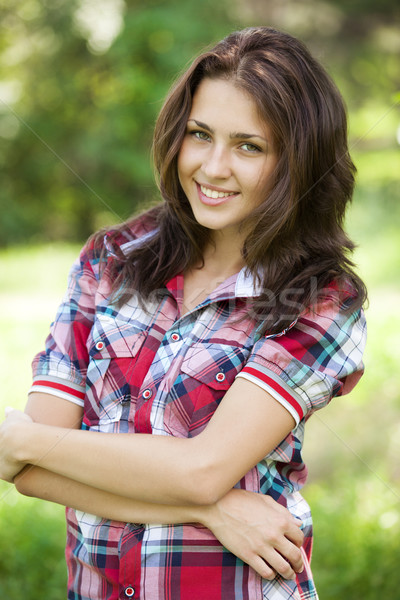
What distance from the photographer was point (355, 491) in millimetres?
3270

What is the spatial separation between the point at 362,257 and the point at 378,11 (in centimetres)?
628

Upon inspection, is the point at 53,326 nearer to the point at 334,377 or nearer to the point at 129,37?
the point at 334,377

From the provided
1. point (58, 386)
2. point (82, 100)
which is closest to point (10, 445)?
point (58, 386)

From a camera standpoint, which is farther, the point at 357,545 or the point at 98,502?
the point at 357,545

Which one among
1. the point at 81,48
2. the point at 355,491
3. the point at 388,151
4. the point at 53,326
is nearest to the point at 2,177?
the point at 81,48

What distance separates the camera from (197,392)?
1554 mm

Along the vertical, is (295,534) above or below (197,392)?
below

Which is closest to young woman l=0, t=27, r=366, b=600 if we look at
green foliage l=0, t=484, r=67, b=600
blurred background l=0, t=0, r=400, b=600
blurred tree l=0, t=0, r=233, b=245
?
green foliage l=0, t=484, r=67, b=600

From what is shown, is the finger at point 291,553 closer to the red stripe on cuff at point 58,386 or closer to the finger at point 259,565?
the finger at point 259,565

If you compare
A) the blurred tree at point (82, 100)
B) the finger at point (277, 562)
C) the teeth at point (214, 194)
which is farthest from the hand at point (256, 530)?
the blurred tree at point (82, 100)

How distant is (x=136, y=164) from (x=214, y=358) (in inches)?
369

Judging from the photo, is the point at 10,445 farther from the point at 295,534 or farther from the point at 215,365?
the point at 295,534

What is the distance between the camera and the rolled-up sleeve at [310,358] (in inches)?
58.6

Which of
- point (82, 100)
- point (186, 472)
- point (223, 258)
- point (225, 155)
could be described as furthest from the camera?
point (82, 100)
